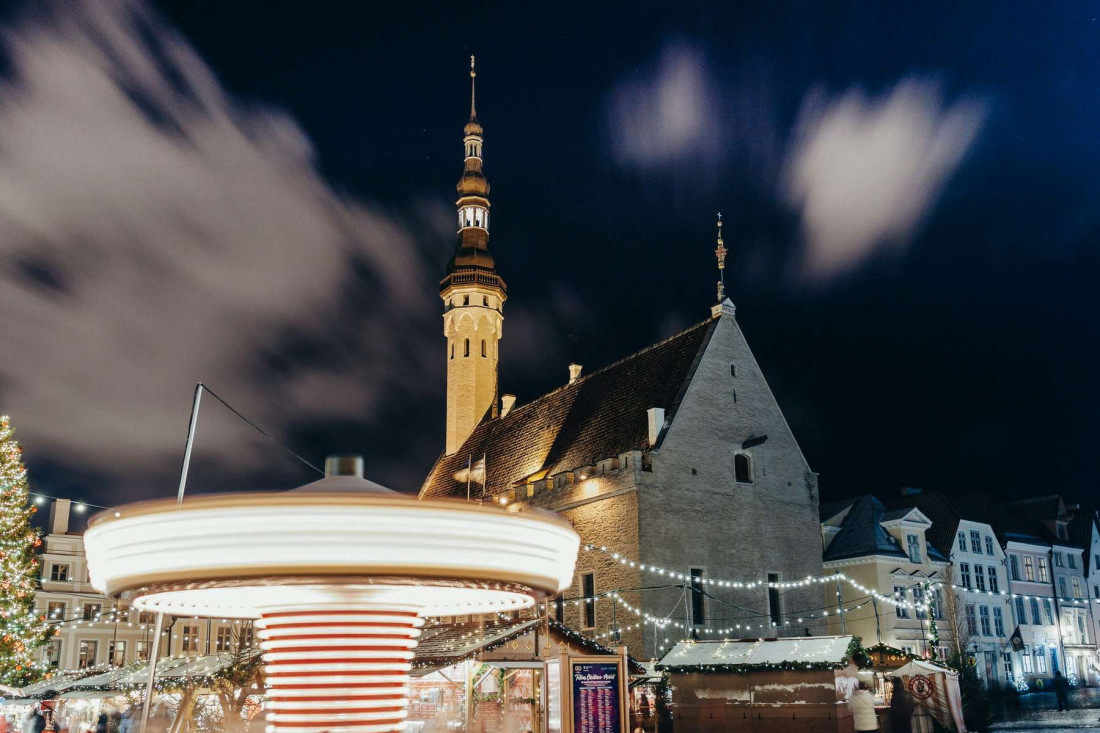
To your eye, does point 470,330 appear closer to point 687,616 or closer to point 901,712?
point 687,616

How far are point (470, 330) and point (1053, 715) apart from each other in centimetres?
3212

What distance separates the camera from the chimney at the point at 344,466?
32.8 feet

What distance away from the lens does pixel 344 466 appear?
32.8 ft

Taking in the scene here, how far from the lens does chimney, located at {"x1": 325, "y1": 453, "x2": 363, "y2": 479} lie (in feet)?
32.8

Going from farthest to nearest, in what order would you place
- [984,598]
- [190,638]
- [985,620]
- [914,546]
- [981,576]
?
[190,638]
[981,576]
[984,598]
[985,620]
[914,546]

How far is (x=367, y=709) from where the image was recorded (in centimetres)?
853

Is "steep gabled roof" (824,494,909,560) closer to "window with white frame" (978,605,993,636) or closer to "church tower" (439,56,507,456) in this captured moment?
"window with white frame" (978,605,993,636)

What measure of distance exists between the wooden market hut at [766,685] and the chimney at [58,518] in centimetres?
5199

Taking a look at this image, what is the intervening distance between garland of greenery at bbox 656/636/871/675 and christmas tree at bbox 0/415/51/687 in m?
21.0

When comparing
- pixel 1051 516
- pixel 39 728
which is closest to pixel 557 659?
pixel 39 728

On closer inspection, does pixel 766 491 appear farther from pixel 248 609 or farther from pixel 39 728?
pixel 248 609

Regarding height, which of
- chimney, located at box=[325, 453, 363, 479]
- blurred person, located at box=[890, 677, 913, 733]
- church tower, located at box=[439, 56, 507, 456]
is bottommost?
blurred person, located at box=[890, 677, 913, 733]

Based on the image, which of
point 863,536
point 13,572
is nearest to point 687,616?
point 863,536

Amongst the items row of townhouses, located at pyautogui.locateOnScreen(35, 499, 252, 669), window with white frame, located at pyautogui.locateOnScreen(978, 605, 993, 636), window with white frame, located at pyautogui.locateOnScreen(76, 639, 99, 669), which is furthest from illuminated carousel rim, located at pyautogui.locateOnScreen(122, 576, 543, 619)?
window with white frame, located at pyautogui.locateOnScreen(76, 639, 99, 669)
